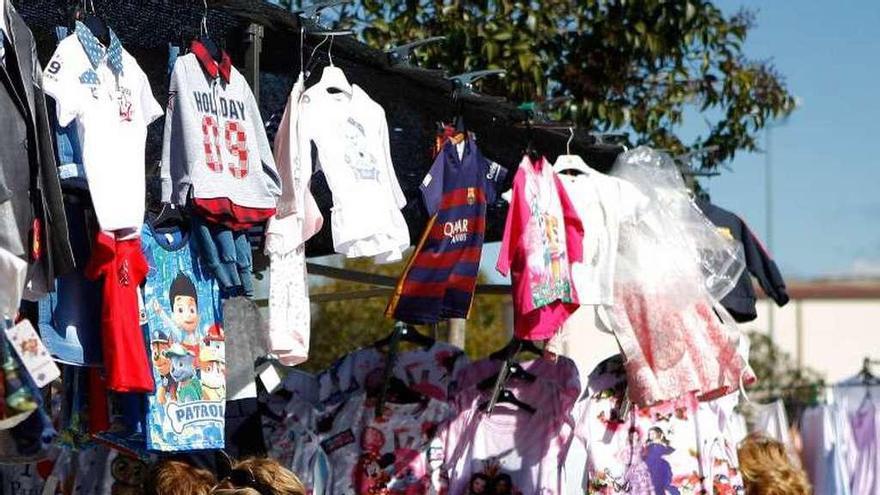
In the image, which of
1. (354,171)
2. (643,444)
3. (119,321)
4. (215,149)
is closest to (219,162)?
(215,149)

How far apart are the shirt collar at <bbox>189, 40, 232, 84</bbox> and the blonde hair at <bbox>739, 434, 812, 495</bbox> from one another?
11.7 feet

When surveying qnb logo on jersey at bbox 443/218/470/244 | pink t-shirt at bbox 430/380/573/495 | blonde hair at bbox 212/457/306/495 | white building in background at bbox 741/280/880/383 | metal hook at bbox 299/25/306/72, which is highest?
metal hook at bbox 299/25/306/72

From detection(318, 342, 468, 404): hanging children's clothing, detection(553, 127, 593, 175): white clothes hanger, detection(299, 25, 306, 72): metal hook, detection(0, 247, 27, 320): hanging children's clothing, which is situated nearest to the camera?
detection(0, 247, 27, 320): hanging children's clothing

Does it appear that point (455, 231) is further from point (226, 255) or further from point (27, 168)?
Answer: point (27, 168)

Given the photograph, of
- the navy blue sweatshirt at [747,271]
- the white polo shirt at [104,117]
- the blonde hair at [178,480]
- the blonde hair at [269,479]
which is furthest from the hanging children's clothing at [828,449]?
the white polo shirt at [104,117]

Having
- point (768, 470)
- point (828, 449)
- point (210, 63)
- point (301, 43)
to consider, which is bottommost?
point (828, 449)

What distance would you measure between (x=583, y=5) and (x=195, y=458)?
15.2 feet

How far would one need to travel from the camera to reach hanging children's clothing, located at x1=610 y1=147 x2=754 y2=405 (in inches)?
251

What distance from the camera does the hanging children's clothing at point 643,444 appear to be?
6.82 m

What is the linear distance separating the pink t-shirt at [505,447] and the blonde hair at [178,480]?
1.92m

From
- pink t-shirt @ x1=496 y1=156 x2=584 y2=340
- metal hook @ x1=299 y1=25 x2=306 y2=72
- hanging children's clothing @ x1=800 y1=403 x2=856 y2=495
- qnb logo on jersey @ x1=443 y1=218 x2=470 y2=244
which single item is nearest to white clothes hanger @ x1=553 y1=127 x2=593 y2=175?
pink t-shirt @ x1=496 y1=156 x2=584 y2=340

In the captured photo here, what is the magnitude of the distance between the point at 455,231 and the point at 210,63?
1380 millimetres

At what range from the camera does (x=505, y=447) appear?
22.7 ft

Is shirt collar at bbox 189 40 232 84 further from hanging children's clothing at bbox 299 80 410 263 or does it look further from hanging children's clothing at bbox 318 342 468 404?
hanging children's clothing at bbox 318 342 468 404
